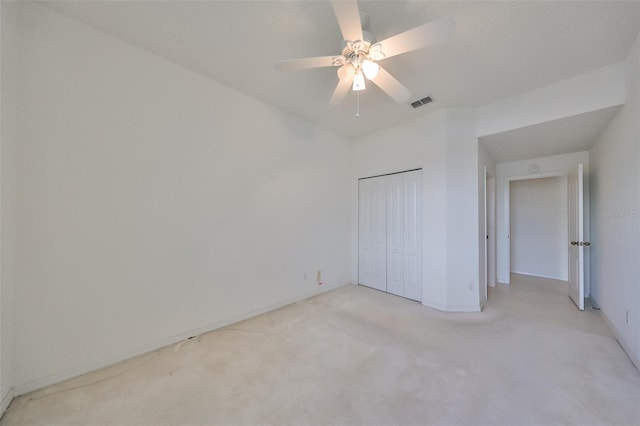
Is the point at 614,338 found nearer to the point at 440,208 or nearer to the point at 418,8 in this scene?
the point at 440,208

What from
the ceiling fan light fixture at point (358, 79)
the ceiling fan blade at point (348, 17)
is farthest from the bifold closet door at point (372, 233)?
the ceiling fan blade at point (348, 17)

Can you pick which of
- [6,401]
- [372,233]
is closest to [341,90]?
Answer: [372,233]

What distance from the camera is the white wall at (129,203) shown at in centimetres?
173

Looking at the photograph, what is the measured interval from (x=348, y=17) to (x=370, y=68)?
0.42 metres

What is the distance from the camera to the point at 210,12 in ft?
5.83

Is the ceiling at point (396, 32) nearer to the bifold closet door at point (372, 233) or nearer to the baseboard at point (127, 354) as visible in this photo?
the bifold closet door at point (372, 233)

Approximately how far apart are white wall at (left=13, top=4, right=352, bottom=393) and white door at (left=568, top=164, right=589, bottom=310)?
4.04 m

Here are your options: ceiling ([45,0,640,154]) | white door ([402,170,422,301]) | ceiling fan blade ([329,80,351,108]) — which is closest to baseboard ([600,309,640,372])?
white door ([402,170,422,301])

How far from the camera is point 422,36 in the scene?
1416 mm

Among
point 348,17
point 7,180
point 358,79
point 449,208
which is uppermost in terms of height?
point 348,17

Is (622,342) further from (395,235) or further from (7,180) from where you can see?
(7,180)

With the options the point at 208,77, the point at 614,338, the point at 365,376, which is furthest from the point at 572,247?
the point at 208,77

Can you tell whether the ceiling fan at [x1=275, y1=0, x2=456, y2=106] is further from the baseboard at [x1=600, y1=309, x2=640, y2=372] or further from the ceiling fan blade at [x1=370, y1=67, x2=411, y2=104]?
the baseboard at [x1=600, y1=309, x2=640, y2=372]

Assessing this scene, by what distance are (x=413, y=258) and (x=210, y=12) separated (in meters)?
3.65
